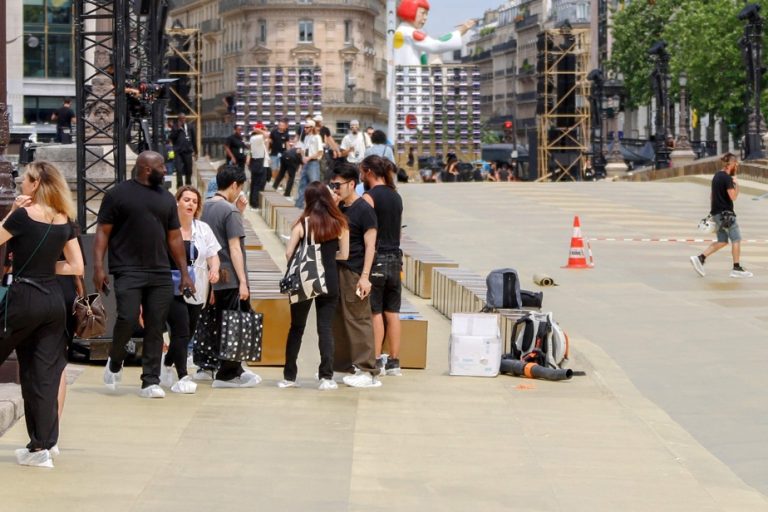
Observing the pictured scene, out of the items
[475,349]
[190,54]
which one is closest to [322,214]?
[475,349]

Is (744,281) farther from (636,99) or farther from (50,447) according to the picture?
(636,99)

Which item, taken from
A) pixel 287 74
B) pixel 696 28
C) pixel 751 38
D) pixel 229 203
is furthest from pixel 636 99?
pixel 229 203

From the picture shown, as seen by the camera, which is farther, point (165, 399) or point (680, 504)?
point (165, 399)

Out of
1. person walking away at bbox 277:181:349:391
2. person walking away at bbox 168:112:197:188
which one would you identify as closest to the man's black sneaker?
person walking away at bbox 277:181:349:391

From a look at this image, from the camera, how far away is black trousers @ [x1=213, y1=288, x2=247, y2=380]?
13.0 m

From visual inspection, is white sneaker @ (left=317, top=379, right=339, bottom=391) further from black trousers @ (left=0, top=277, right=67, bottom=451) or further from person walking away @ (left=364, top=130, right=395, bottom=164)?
person walking away @ (left=364, top=130, right=395, bottom=164)

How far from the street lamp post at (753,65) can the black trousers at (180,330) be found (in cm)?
3991

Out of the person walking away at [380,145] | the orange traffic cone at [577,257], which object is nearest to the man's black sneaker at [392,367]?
the person walking away at [380,145]

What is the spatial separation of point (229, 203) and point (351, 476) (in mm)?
3811

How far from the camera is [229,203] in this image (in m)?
13.0

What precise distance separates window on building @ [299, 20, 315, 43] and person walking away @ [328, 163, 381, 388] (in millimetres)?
126734

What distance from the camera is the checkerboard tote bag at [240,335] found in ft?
41.9

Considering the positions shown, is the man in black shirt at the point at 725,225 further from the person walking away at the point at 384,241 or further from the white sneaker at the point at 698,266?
the person walking away at the point at 384,241

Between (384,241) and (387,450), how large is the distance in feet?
11.0
